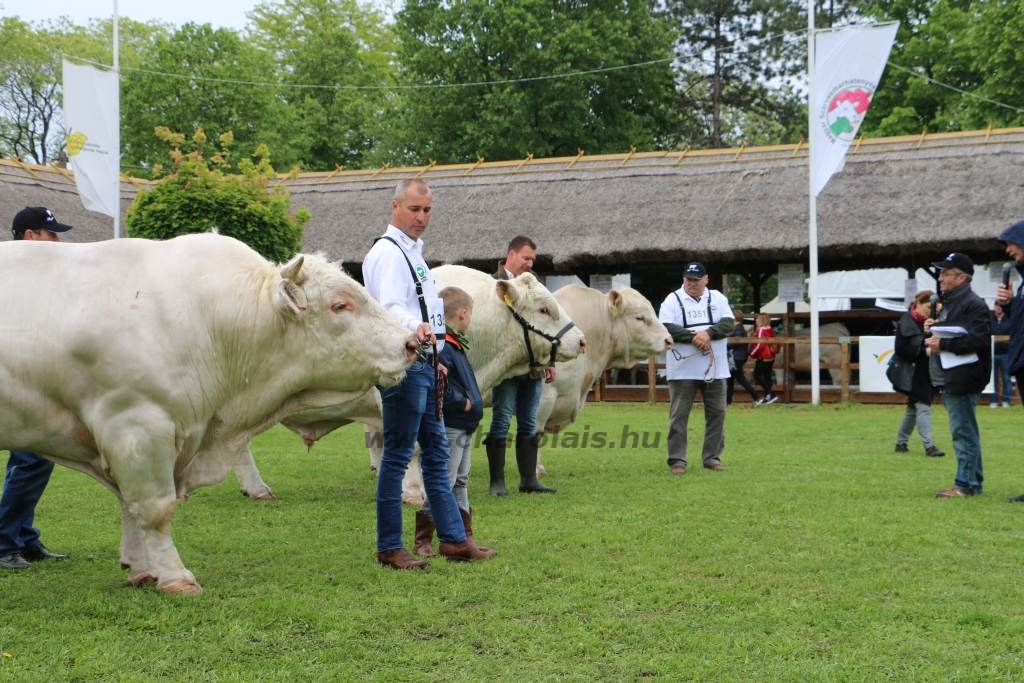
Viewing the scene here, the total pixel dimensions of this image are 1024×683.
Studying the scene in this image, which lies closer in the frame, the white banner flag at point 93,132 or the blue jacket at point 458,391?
the blue jacket at point 458,391

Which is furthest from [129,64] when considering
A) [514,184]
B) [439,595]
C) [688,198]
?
[439,595]

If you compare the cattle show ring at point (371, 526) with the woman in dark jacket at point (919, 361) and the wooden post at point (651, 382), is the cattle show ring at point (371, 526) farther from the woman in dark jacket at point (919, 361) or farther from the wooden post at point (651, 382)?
the wooden post at point (651, 382)

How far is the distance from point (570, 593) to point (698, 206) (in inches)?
A: 729

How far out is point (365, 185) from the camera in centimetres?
2736

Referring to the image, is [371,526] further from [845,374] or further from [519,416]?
[845,374]

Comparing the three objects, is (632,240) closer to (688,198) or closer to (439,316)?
(688,198)

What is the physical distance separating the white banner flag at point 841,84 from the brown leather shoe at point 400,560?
14633 mm

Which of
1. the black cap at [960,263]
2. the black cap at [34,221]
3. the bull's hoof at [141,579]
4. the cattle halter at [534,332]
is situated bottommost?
the bull's hoof at [141,579]

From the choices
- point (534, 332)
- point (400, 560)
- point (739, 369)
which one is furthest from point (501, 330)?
point (739, 369)

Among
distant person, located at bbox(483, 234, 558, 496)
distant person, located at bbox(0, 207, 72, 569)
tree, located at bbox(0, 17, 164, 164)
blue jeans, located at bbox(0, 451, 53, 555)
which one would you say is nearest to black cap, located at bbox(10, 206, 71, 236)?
distant person, located at bbox(0, 207, 72, 569)

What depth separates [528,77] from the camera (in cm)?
3672

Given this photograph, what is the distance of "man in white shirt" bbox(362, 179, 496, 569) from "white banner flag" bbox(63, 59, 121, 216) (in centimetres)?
1346

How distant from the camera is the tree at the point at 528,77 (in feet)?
119

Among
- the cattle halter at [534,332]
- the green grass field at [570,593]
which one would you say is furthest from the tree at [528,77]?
the green grass field at [570,593]
